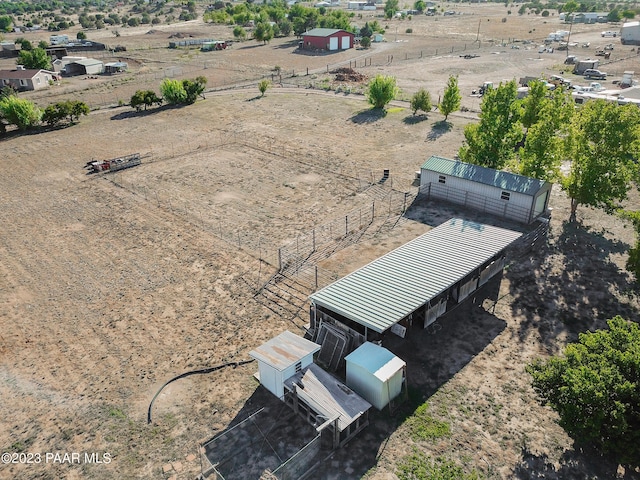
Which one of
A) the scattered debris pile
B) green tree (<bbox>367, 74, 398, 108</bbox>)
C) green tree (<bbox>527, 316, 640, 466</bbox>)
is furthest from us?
the scattered debris pile

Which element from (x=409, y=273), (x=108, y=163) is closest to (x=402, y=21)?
(x=108, y=163)

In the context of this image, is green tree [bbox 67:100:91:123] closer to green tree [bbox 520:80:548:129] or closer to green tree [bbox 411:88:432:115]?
green tree [bbox 411:88:432:115]

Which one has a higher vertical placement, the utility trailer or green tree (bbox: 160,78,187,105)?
green tree (bbox: 160,78,187,105)

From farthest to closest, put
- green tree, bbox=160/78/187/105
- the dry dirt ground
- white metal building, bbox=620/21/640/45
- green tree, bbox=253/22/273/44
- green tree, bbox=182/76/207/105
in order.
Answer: green tree, bbox=253/22/273/44 → white metal building, bbox=620/21/640/45 → green tree, bbox=182/76/207/105 → green tree, bbox=160/78/187/105 → the dry dirt ground

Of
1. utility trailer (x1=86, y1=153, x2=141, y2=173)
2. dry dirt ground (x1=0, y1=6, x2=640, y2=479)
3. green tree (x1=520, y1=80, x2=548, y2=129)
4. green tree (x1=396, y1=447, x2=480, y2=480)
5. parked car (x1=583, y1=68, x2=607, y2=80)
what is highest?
green tree (x1=520, y1=80, x2=548, y2=129)

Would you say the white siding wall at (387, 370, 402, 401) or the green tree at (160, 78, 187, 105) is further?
the green tree at (160, 78, 187, 105)

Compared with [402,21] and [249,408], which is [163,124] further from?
[402,21]

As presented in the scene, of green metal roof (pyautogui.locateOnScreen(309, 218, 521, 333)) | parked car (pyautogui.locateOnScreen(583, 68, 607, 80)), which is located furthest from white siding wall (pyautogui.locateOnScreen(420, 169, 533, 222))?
parked car (pyautogui.locateOnScreen(583, 68, 607, 80))
